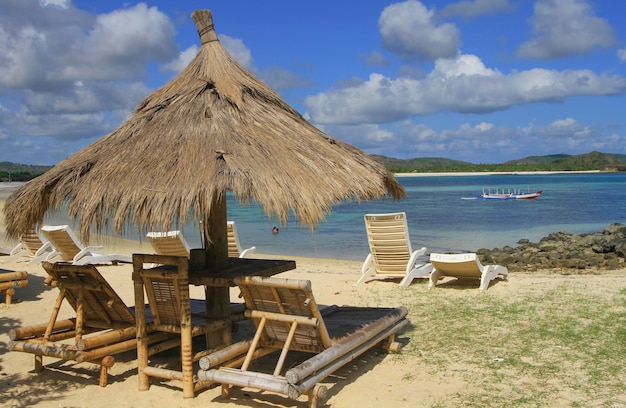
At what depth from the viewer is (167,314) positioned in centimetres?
425

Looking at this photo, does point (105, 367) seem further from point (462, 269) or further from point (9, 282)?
point (462, 269)

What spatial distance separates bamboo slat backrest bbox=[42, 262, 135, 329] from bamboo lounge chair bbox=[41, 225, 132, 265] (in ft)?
17.0

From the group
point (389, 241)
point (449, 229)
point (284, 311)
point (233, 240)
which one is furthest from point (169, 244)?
point (449, 229)

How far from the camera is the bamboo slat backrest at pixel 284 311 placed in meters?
3.81

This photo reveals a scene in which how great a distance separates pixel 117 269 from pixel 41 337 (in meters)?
5.79

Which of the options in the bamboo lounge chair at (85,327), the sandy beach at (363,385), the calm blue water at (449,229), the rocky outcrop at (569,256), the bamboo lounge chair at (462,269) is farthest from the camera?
the calm blue water at (449,229)

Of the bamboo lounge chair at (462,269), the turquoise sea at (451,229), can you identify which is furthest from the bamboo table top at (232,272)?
the turquoise sea at (451,229)

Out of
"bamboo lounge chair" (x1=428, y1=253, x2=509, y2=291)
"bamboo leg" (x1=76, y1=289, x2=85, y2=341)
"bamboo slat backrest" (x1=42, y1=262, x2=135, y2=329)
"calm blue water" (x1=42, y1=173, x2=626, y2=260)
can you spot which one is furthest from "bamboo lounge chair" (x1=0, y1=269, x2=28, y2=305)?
"calm blue water" (x1=42, y1=173, x2=626, y2=260)

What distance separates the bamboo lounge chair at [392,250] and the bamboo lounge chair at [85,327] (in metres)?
4.14

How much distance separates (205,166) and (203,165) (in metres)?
0.02

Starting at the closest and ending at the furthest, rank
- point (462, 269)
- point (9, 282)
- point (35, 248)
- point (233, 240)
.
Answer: point (9, 282) < point (462, 269) < point (233, 240) < point (35, 248)

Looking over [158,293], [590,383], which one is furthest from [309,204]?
[590,383]

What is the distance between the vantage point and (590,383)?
4094mm

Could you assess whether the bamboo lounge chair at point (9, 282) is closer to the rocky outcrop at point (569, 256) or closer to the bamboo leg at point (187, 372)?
the bamboo leg at point (187, 372)
